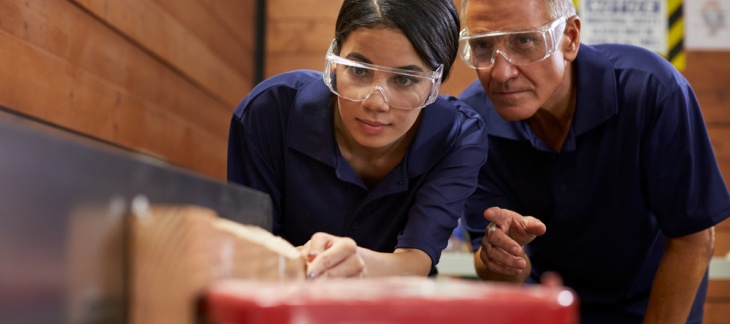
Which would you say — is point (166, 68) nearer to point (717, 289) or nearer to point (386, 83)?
point (386, 83)

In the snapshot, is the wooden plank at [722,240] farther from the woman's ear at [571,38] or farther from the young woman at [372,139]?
the young woman at [372,139]

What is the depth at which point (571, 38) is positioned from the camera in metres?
2.04

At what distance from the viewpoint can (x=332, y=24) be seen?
187 inches

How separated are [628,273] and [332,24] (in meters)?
2.92

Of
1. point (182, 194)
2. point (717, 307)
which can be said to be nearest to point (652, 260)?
point (182, 194)

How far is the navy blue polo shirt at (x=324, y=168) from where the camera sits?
170 centimetres

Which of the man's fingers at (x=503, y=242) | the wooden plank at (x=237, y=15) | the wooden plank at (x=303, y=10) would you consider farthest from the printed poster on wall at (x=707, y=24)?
the man's fingers at (x=503, y=242)

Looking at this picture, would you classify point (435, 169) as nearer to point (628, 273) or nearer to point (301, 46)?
point (628, 273)

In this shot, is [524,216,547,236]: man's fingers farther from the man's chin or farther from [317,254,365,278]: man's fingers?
[317,254,365,278]: man's fingers

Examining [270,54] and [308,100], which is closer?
[308,100]

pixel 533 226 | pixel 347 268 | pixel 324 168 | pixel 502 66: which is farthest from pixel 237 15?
pixel 347 268

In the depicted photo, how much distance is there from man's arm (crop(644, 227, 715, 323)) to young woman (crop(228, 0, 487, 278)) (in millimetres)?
568

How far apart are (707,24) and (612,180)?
3135mm

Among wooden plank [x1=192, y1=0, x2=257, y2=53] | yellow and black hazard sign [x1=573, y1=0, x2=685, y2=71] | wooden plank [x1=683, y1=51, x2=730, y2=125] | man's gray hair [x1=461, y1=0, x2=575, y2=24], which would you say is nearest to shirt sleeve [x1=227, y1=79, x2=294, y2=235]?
man's gray hair [x1=461, y1=0, x2=575, y2=24]
